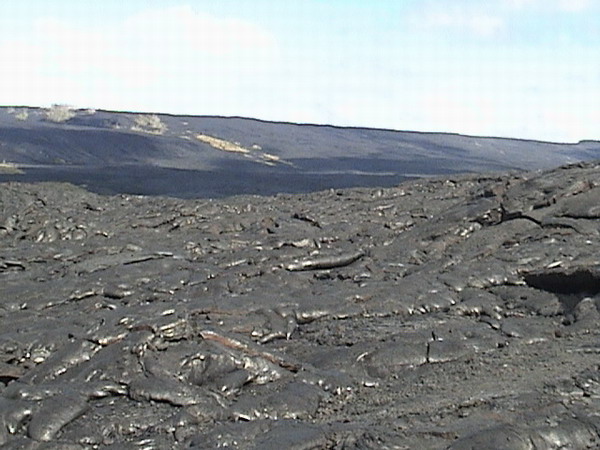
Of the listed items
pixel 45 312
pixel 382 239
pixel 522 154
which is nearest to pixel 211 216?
pixel 382 239

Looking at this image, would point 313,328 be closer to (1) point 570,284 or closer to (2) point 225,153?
(1) point 570,284

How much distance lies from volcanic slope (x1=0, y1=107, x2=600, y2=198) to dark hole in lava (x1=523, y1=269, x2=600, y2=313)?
47.9 ft

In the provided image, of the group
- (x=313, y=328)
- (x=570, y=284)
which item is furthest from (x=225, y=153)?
(x=313, y=328)

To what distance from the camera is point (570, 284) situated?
10.2 m

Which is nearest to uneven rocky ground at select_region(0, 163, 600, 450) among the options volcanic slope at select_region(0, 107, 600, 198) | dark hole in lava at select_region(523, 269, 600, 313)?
dark hole in lava at select_region(523, 269, 600, 313)

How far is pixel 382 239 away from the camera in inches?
552

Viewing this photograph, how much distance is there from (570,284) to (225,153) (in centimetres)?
2397

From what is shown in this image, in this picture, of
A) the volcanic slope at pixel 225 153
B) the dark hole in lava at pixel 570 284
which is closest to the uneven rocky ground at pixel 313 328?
the dark hole in lava at pixel 570 284

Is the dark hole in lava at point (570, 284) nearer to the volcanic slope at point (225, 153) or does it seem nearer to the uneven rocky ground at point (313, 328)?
the uneven rocky ground at point (313, 328)

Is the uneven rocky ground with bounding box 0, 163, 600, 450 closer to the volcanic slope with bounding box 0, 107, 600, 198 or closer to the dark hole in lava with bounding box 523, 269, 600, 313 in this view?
the dark hole in lava with bounding box 523, 269, 600, 313

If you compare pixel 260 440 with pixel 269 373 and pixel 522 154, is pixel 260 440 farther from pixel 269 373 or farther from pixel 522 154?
pixel 522 154

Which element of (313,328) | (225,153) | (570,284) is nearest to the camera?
(313,328)

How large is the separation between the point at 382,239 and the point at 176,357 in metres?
6.71

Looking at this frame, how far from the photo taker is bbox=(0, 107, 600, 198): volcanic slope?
26203mm
